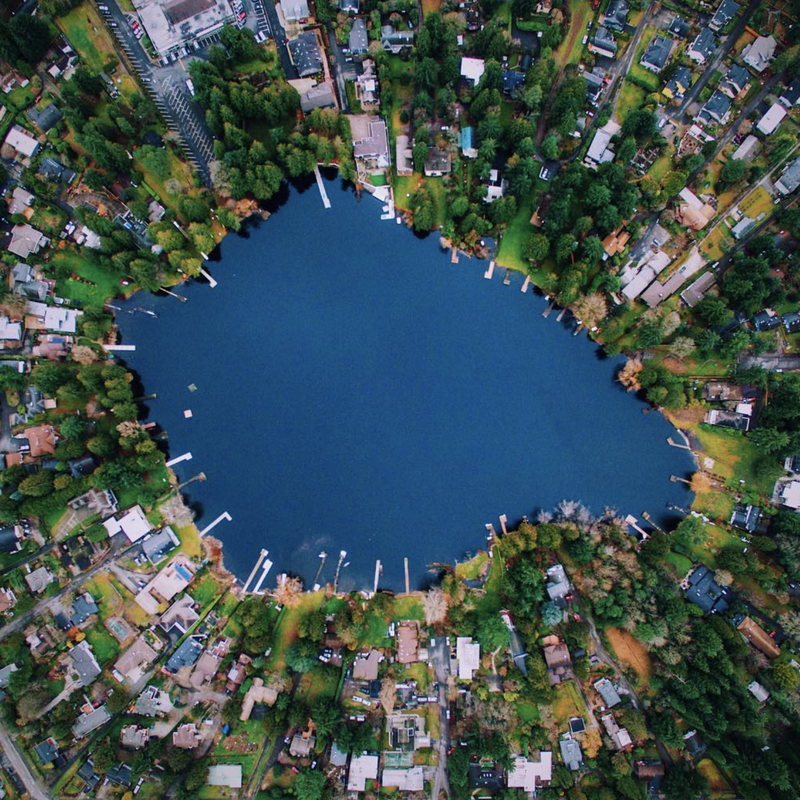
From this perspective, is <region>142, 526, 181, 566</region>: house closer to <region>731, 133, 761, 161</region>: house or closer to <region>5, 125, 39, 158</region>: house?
<region>5, 125, 39, 158</region>: house

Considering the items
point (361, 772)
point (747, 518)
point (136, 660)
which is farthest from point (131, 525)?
point (747, 518)

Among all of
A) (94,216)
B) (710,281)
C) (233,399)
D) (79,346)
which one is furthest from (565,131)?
(79,346)

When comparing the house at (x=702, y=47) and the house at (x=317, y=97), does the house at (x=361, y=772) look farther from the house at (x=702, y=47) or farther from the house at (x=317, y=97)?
the house at (x=702, y=47)

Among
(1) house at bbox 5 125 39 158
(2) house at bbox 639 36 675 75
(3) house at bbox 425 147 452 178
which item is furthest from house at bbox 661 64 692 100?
(1) house at bbox 5 125 39 158

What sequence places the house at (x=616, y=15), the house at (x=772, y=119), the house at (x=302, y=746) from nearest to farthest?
the house at (x=302, y=746) → the house at (x=772, y=119) → the house at (x=616, y=15)

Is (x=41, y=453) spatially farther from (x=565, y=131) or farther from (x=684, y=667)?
(x=684, y=667)

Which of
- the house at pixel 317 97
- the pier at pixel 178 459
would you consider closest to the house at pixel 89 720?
the pier at pixel 178 459

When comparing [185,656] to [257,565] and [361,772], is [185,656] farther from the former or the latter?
[361,772]
